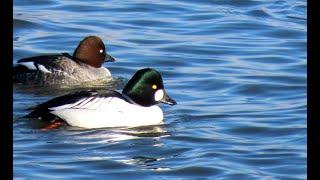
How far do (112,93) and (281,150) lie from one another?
2.04 meters

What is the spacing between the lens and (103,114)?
31.1 ft

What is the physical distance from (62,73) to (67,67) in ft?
0.42

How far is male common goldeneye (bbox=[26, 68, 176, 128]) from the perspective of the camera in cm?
946

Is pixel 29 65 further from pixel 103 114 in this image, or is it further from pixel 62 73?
pixel 103 114

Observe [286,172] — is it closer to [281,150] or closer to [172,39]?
[281,150]

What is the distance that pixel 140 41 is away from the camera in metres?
14.4

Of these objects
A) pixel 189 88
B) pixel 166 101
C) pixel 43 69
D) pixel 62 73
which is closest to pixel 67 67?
pixel 62 73

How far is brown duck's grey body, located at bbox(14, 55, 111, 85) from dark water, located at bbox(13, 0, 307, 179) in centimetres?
23

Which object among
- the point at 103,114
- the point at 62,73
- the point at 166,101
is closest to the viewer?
the point at 103,114

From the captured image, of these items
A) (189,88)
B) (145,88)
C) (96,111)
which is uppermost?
(145,88)

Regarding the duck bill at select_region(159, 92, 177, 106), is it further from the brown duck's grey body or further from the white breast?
the brown duck's grey body

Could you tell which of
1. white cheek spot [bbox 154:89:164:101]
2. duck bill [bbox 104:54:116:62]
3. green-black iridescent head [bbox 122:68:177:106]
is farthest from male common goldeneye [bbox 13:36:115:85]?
white cheek spot [bbox 154:89:164:101]

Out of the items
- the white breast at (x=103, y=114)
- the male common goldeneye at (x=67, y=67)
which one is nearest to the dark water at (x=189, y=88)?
the white breast at (x=103, y=114)
